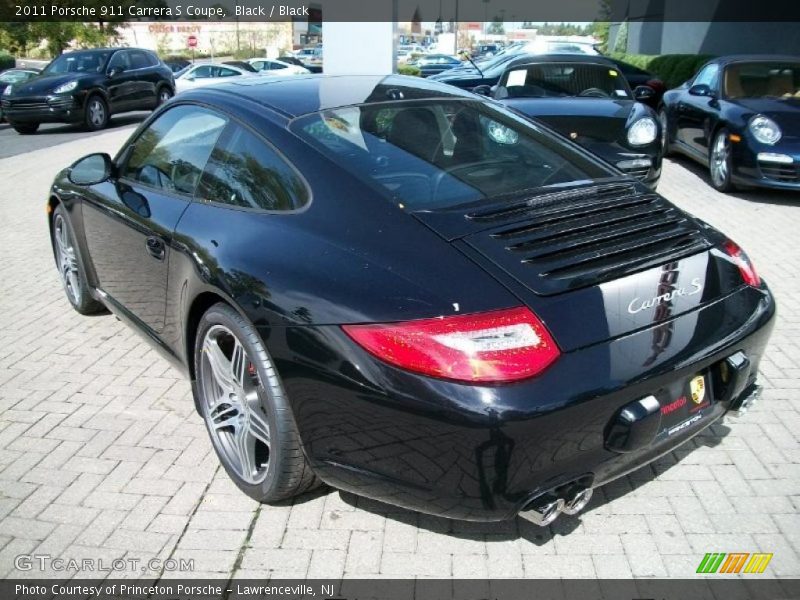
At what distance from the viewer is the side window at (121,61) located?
16328 millimetres

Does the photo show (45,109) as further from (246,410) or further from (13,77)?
(246,410)

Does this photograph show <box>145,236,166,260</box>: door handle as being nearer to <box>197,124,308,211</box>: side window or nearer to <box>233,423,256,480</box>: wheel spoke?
<box>197,124,308,211</box>: side window

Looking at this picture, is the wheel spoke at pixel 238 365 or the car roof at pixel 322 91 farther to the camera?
the car roof at pixel 322 91

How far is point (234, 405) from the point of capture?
2.94m

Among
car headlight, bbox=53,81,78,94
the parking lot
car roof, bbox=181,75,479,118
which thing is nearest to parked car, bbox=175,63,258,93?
car headlight, bbox=53,81,78,94

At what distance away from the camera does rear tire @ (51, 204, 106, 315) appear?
14.8ft

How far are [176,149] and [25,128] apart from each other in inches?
561

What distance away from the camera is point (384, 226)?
2.43 metres

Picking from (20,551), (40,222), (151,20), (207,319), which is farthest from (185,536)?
(151,20)

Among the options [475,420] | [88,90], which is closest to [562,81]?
[475,420]

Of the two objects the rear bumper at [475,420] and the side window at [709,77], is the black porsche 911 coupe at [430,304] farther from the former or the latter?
the side window at [709,77]

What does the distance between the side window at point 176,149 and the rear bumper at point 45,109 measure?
12.5 metres

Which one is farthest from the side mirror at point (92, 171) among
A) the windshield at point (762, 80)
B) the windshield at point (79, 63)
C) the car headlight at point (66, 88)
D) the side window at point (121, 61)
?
the side window at point (121, 61)

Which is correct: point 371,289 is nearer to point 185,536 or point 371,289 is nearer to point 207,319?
point 207,319
